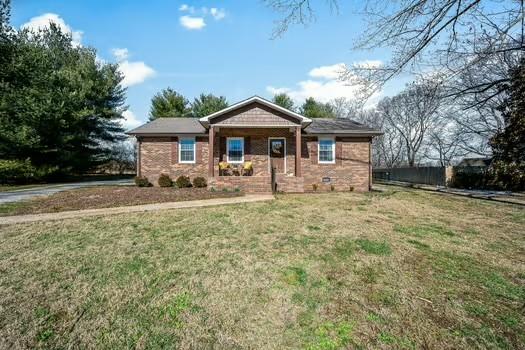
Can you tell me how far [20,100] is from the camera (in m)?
19.5

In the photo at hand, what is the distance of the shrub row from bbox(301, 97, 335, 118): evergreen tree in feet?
77.6

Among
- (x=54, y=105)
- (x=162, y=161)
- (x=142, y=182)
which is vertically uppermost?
(x=54, y=105)

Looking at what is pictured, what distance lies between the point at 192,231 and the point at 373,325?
161 inches

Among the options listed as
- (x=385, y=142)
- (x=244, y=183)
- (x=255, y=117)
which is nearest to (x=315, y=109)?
(x=385, y=142)

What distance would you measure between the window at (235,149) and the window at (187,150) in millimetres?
1968

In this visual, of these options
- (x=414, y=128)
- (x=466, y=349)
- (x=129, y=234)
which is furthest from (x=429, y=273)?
(x=414, y=128)

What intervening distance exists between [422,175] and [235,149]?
56.5ft

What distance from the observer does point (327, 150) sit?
15547 millimetres

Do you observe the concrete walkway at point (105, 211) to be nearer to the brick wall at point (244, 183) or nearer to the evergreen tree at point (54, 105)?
the brick wall at point (244, 183)

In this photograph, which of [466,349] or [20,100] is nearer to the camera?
[466,349]

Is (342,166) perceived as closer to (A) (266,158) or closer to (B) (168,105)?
(A) (266,158)

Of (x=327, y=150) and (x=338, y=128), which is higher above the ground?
(x=338, y=128)

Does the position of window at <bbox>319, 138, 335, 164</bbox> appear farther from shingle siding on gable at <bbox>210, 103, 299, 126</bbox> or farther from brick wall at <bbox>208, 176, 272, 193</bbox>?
brick wall at <bbox>208, 176, 272, 193</bbox>

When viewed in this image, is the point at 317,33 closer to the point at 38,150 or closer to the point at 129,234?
the point at 129,234
